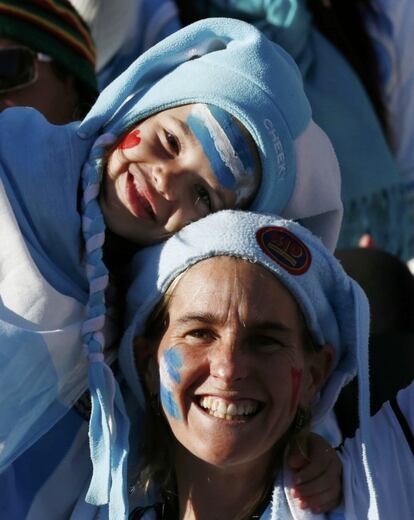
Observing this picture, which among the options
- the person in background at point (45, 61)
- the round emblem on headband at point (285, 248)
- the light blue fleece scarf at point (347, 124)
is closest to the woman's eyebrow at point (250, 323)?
the round emblem on headband at point (285, 248)

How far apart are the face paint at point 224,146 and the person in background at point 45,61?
0.81m

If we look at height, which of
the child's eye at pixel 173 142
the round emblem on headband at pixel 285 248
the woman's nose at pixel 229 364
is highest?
the child's eye at pixel 173 142

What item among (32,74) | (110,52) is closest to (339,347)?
(32,74)

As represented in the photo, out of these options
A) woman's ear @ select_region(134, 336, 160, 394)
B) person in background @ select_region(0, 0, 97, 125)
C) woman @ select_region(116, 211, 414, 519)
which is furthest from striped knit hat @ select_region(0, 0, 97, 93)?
woman's ear @ select_region(134, 336, 160, 394)

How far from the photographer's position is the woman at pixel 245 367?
7.91ft

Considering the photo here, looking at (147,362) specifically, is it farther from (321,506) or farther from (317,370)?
(321,506)

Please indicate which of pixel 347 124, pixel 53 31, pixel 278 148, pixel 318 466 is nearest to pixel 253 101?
pixel 278 148

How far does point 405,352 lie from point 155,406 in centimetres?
85

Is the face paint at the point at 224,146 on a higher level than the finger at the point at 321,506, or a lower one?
higher

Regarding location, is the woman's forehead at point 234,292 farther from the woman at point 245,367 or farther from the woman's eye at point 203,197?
the woman's eye at point 203,197

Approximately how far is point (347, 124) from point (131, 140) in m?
1.69

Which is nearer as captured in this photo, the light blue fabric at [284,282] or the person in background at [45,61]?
the light blue fabric at [284,282]

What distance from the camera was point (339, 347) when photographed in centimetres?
261

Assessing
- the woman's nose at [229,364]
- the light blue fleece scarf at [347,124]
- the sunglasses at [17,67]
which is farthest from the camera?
the light blue fleece scarf at [347,124]
